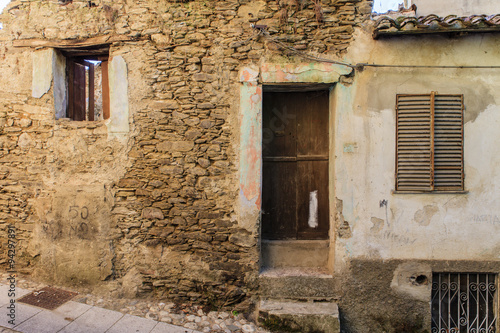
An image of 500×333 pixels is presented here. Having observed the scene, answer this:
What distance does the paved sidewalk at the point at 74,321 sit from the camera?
3.27 meters

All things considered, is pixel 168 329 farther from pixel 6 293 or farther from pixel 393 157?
pixel 393 157

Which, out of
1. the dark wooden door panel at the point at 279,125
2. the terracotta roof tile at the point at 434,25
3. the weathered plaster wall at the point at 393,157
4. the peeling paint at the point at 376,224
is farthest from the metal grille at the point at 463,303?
the terracotta roof tile at the point at 434,25

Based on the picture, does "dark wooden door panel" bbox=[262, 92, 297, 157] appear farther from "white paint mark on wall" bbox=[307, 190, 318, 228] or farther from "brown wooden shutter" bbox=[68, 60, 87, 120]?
"brown wooden shutter" bbox=[68, 60, 87, 120]

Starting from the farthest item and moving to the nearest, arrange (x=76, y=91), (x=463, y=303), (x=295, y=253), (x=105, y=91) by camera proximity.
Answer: (x=76, y=91)
(x=105, y=91)
(x=295, y=253)
(x=463, y=303)

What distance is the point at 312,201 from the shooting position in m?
4.24

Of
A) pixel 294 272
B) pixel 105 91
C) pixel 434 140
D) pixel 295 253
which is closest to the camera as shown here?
pixel 434 140

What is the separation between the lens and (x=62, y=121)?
164 inches

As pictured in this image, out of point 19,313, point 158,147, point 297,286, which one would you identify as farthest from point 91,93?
point 297,286

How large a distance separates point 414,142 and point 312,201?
143 cm

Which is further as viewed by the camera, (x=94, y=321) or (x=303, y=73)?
(x=303, y=73)

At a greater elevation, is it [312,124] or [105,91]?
[105,91]

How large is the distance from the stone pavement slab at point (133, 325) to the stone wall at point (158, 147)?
452mm

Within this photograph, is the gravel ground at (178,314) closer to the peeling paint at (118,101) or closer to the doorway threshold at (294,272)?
the doorway threshold at (294,272)

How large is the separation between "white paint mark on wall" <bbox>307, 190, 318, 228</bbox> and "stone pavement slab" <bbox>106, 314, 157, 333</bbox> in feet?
7.38
